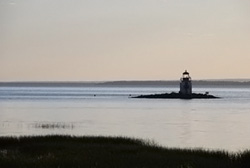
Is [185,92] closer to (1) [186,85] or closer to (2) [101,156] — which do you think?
(1) [186,85]

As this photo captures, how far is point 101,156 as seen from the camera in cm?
2678

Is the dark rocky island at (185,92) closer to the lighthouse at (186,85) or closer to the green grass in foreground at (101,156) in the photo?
the lighthouse at (186,85)

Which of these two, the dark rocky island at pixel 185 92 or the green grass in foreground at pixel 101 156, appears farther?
the dark rocky island at pixel 185 92

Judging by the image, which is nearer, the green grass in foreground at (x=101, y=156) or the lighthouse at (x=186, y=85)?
the green grass in foreground at (x=101, y=156)

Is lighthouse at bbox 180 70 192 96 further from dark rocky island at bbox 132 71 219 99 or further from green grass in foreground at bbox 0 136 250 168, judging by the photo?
green grass in foreground at bbox 0 136 250 168

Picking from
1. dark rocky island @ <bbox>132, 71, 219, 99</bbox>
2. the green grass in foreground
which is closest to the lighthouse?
dark rocky island @ <bbox>132, 71, 219, 99</bbox>

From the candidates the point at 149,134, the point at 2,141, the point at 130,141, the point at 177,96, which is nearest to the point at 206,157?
the point at 130,141

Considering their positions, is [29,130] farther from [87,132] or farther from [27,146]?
[27,146]

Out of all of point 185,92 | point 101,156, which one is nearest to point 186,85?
point 185,92

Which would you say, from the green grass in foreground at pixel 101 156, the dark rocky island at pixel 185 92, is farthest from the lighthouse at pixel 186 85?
the green grass in foreground at pixel 101 156

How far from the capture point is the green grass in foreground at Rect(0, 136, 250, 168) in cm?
2450

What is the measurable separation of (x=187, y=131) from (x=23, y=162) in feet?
114

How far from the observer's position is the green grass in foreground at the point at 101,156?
80.4 ft

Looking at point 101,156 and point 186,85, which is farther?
point 186,85
